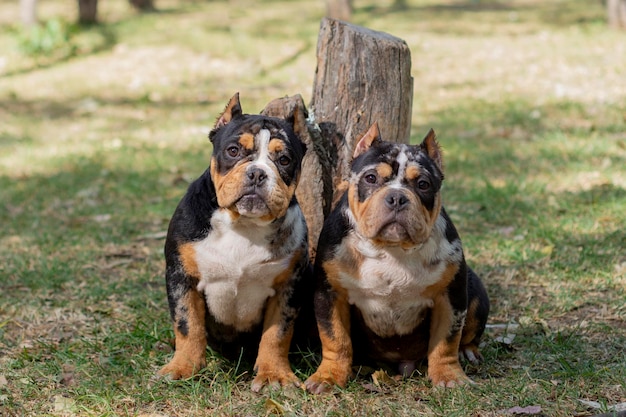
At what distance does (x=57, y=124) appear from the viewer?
12.0 m

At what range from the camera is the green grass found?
14.4 feet

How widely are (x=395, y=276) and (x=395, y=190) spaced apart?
51 cm

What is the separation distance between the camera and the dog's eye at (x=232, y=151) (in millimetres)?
4289

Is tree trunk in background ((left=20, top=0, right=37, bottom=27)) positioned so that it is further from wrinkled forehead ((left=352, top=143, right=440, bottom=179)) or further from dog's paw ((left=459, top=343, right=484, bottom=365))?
dog's paw ((left=459, top=343, right=484, bottom=365))

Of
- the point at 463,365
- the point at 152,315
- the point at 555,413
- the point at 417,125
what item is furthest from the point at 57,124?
the point at 555,413

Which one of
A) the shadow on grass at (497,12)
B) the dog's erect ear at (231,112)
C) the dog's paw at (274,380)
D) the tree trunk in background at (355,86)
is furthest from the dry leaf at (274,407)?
the shadow on grass at (497,12)

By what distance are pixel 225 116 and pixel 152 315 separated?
1.69m

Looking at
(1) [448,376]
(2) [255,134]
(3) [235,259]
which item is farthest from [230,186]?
(1) [448,376]

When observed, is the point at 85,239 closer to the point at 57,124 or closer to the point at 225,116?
the point at 225,116

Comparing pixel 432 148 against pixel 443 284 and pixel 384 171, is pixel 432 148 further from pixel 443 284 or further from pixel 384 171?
pixel 443 284

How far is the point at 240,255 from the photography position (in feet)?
14.4

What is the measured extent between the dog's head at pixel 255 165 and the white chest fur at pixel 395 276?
0.48 m

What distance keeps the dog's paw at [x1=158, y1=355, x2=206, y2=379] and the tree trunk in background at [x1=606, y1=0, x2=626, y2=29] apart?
14020 millimetres

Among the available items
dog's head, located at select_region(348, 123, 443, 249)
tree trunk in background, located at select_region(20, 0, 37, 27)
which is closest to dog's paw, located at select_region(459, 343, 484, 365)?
dog's head, located at select_region(348, 123, 443, 249)
